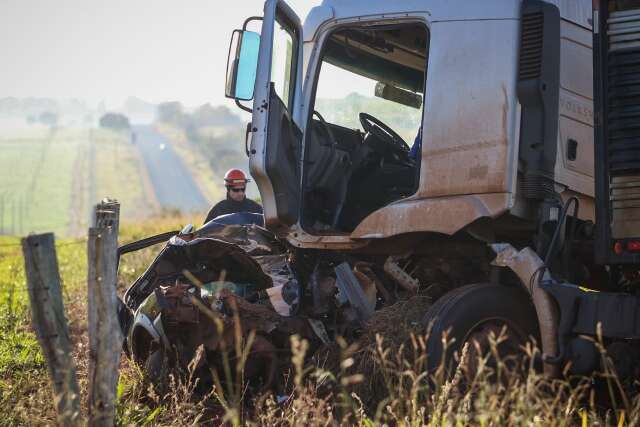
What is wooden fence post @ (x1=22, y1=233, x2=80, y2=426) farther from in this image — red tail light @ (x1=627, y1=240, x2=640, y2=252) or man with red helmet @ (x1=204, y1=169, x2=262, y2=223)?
man with red helmet @ (x1=204, y1=169, x2=262, y2=223)

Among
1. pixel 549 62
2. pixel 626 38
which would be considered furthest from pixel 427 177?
pixel 626 38

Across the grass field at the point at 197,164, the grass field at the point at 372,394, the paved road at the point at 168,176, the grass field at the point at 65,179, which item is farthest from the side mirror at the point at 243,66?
the grass field at the point at 197,164

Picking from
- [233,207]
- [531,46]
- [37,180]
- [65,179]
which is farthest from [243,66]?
[65,179]

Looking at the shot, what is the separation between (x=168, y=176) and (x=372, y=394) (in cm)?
10227

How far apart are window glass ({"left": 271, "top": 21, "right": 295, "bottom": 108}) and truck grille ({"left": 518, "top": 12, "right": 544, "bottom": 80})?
1730 mm

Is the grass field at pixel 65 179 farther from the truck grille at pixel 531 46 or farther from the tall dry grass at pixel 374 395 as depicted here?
the truck grille at pixel 531 46

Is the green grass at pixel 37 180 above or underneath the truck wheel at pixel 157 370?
above

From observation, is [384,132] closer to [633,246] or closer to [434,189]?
[434,189]

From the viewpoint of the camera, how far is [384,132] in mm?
7344

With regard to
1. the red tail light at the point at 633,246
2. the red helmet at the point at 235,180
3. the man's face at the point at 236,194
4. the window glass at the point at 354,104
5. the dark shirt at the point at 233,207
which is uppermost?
the window glass at the point at 354,104

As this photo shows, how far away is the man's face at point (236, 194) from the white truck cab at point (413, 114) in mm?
3787

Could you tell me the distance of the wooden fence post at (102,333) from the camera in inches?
172

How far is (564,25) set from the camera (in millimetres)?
6039

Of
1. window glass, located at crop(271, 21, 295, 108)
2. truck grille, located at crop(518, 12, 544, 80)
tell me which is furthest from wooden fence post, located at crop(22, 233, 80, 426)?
truck grille, located at crop(518, 12, 544, 80)
